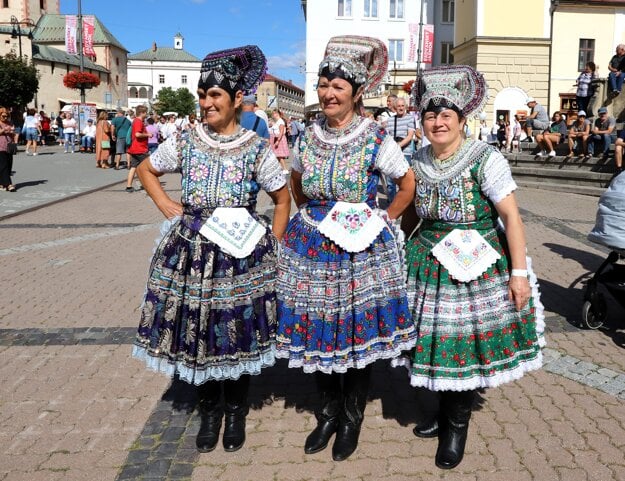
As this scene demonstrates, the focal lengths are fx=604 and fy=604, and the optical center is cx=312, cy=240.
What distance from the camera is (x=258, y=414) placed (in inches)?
146

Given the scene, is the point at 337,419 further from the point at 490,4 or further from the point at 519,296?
the point at 490,4

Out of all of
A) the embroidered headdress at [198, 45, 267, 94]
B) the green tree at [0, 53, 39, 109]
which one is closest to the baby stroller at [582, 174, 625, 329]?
the embroidered headdress at [198, 45, 267, 94]

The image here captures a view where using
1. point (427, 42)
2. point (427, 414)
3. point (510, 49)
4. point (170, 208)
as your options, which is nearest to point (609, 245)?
point (427, 414)

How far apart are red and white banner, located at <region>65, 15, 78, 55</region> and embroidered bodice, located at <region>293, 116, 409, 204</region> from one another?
117 ft

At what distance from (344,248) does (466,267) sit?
607 millimetres

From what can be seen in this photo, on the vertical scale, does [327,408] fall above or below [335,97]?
below

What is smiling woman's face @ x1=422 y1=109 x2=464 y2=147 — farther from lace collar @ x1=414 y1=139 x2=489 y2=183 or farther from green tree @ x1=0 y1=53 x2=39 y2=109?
green tree @ x1=0 y1=53 x2=39 y2=109

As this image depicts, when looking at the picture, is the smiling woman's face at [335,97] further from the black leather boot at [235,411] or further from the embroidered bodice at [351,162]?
the black leather boot at [235,411]

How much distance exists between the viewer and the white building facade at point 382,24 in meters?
46.7

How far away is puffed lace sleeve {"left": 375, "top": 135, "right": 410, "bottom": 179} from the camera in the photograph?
3094 millimetres

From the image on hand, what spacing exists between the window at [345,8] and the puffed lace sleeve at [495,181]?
47557 millimetres

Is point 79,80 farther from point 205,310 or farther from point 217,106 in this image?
point 205,310

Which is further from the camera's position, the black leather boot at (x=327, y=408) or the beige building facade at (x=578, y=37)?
the beige building facade at (x=578, y=37)

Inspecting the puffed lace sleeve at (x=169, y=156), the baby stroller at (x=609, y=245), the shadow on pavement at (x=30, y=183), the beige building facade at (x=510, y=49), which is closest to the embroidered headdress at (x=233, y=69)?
the puffed lace sleeve at (x=169, y=156)
